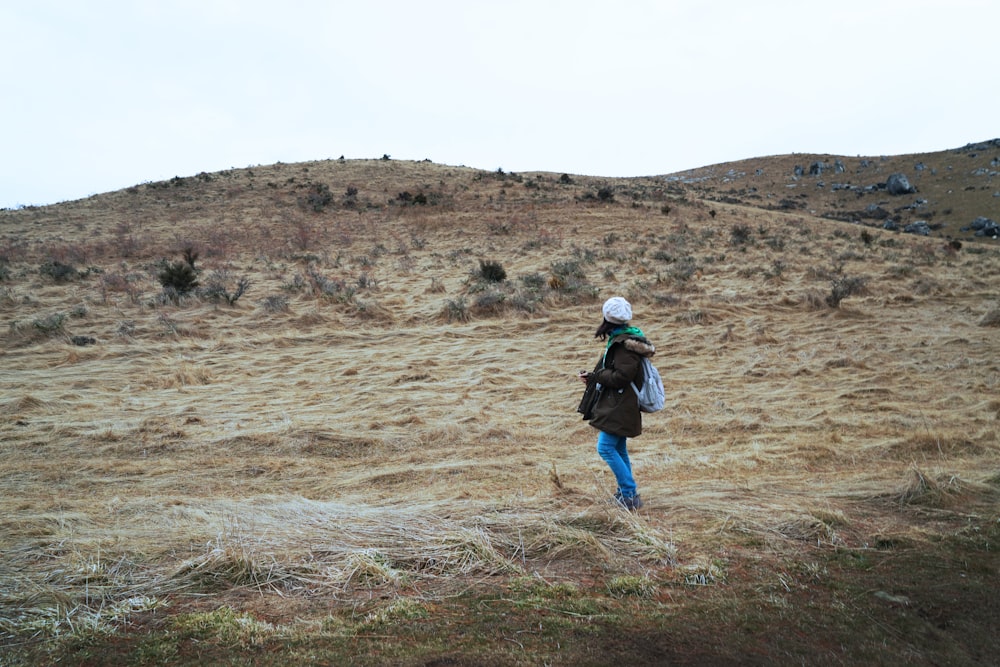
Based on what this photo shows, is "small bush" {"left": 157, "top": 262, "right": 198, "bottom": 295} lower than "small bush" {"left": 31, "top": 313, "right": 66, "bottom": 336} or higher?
higher

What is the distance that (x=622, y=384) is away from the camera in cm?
413

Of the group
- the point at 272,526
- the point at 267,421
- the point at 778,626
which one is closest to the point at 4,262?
the point at 267,421

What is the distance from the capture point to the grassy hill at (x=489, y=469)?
267cm

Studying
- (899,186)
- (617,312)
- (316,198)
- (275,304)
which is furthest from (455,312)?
(899,186)

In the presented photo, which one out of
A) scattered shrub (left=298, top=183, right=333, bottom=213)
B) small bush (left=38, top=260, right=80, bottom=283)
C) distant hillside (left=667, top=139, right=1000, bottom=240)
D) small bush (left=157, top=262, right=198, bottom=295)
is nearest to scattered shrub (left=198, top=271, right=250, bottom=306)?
small bush (left=157, top=262, right=198, bottom=295)

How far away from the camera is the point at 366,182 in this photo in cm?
3478

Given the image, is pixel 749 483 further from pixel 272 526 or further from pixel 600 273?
pixel 600 273

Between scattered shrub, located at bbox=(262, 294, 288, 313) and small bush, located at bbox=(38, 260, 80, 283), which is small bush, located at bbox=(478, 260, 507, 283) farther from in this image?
small bush, located at bbox=(38, 260, 80, 283)

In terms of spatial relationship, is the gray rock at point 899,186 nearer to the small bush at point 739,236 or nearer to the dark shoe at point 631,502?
the small bush at point 739,236

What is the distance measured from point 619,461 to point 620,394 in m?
0.52

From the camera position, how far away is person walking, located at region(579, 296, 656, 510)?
4.13 m

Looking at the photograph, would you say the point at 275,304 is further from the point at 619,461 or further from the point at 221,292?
the point at 619,461

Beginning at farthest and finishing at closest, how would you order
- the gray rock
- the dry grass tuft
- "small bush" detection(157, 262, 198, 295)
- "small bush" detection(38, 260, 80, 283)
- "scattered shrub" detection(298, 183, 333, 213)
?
→ 1. the gray rock
2. "scattered shrub" detection(298, 183, 333, 213)
3. "small bush" detection(38, 260, 80, 283)
4. "small bush" detection(157, 262, 198, 295)
5. the dry grass tuft

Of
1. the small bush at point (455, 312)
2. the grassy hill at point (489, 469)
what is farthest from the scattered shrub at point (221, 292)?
the small bush at point (455, 312)
